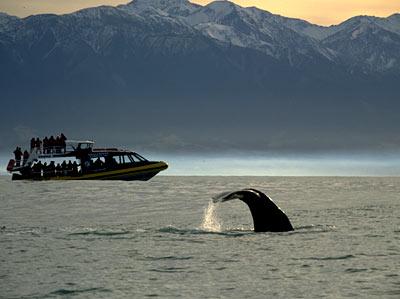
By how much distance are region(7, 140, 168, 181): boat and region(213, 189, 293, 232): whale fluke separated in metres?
78.0

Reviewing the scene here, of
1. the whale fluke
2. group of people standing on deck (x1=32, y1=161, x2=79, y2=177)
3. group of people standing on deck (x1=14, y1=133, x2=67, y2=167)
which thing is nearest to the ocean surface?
the whale fluke

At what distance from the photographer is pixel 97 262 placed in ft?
93.8

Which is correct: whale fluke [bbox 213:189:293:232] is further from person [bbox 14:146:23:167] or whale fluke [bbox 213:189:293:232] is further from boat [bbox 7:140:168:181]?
person [bbox 14:146:23:167]

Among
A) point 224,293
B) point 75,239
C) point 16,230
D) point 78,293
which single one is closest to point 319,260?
point 224,293

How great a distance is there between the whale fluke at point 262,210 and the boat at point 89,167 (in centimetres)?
7803

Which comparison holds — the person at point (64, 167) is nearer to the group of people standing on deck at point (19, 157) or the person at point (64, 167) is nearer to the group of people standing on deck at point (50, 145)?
the group of people standing on deck at point (50, 145)

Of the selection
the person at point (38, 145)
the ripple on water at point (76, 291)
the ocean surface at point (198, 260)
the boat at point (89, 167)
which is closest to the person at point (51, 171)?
the boat at point (89, 167)

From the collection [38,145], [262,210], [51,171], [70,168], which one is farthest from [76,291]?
[51,171]

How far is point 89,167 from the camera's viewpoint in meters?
120

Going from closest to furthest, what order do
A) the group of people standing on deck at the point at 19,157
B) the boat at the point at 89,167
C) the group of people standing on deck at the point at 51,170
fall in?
1. the boat at the point at 89,167
2. the group of people standing on deck at the point at 51,170
3. the group of people standing on deck at the point at 19,157

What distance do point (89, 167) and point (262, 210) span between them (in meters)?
88.3

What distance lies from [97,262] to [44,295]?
5.50 metres

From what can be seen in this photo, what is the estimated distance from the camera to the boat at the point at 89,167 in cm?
11700

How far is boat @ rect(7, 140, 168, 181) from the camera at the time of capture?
384ft
